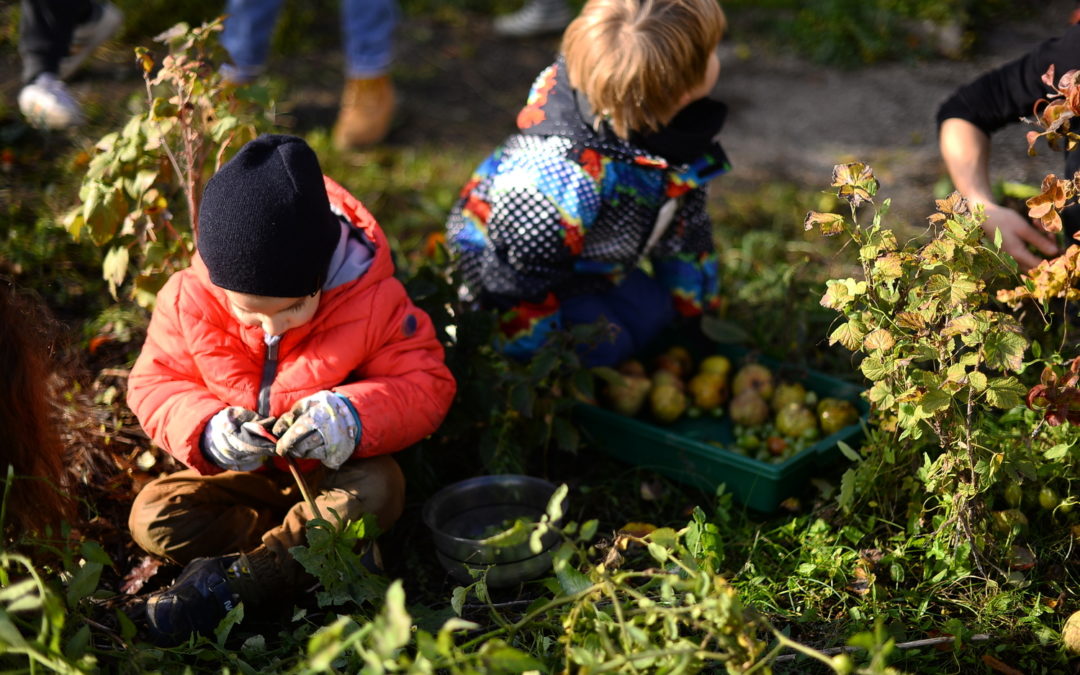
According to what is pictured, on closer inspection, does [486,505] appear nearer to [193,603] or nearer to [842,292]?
[193,603]

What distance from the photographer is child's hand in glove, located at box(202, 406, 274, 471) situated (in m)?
2.29

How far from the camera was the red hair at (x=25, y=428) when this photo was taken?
1.98m

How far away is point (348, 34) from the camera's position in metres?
5.00

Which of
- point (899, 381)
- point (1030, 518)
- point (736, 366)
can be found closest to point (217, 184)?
point (899, 381)

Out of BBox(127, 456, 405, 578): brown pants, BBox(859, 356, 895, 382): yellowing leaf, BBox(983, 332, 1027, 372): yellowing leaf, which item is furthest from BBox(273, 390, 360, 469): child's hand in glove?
BBox(983, 332, 1027, 372): yellowing leaf

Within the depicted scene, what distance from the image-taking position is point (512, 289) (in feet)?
9.93

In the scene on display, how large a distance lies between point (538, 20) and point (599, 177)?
404 cm

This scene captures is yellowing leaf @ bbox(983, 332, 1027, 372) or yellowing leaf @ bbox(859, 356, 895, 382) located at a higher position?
yellowing leaf @ bbox(983, 332, 1027, 372)

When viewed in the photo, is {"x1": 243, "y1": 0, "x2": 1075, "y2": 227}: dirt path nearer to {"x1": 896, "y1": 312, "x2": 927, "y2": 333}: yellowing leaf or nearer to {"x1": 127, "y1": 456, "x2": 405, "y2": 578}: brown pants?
{"x1": 896, "y1": 312, "x2": 927, "y2": 333}: yellowing leaf

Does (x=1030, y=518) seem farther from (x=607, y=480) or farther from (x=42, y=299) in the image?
(x=42, y=299)

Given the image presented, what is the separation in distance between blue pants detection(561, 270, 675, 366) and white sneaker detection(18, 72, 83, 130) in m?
2.21

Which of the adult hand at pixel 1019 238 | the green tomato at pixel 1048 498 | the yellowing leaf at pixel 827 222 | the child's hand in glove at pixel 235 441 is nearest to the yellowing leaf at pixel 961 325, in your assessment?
the yellowing leaf at pixel 827 222

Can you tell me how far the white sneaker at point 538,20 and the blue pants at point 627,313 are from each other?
3.69 metres

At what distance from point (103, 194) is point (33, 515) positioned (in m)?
0.98
